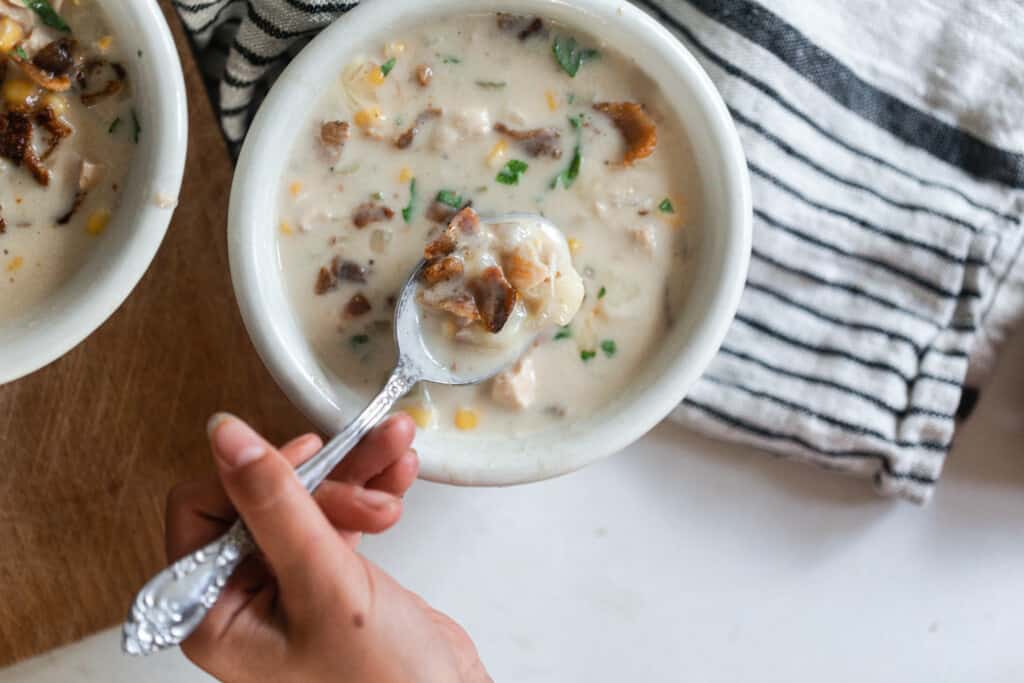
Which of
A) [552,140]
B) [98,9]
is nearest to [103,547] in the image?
[98,9]

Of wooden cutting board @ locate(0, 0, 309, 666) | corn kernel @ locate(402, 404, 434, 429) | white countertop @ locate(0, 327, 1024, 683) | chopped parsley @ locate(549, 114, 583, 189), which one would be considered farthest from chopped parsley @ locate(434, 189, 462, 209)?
white countertop @ locate(0, 327, 1024, 683)

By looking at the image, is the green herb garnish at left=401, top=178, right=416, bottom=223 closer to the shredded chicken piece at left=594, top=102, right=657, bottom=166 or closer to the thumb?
the shredded chicken piece at left=594, top=102, right=657, bottom=166

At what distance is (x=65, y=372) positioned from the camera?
1318 mm

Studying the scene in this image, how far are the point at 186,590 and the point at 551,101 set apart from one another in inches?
25.2

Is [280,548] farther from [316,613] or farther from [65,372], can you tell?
[65,372]

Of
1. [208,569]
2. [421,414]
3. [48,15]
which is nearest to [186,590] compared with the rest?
Answer: [208,569]

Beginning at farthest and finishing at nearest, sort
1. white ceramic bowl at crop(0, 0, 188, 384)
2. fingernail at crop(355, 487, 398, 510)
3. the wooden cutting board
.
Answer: the wooden cutting board, white ceramic bowl at crop(0, 0, 188, 384), fingernail at crop(355, 487, 398, 510)

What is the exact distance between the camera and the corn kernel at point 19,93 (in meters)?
1.14

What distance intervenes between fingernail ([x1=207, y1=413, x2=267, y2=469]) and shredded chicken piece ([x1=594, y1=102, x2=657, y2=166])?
0.53m

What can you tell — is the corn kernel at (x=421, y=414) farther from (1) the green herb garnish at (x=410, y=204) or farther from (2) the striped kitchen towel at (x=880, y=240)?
(2) the striped kitchen towel at (x=880, y=240)

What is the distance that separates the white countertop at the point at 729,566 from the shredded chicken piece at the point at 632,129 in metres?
0.43

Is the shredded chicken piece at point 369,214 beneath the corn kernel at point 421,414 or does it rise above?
above

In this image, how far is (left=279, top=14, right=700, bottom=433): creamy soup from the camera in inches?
45.7

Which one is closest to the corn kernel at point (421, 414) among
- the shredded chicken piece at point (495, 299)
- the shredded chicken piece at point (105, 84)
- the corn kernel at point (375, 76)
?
the shredded chicken piece at point (495, 299)
